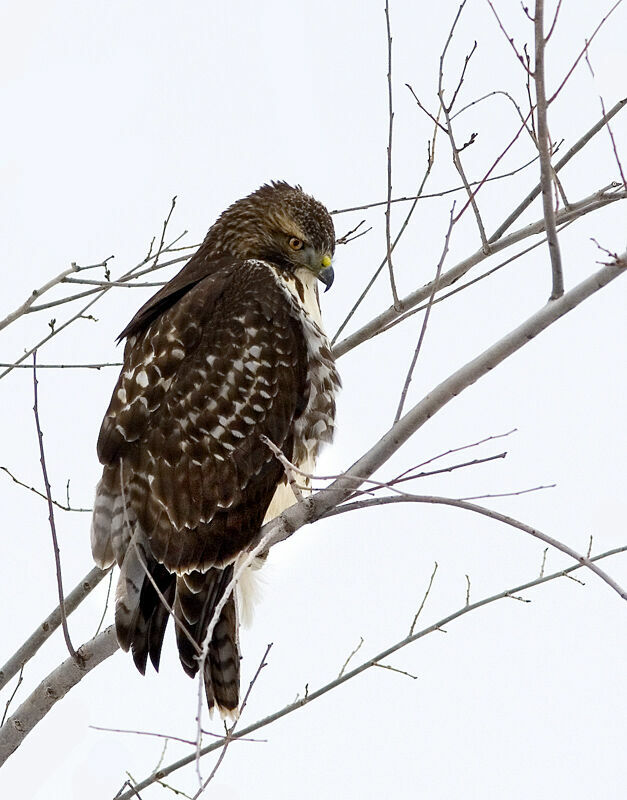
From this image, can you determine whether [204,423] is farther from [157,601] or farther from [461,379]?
[461,379]

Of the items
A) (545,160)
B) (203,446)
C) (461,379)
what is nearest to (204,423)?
(203,446)

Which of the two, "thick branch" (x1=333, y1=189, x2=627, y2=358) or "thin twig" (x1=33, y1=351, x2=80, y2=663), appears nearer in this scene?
"thin twig" (x1=33, y1=351, x2=80, y2=663)

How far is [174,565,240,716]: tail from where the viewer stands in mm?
3791

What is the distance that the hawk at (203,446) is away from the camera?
3844 millimetres

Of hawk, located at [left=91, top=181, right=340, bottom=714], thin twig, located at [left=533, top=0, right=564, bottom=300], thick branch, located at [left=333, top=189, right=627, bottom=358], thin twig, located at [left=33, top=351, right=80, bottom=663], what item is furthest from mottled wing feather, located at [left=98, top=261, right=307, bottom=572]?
thin twig, located at [left=533, top=0, right=564, bottom=300]

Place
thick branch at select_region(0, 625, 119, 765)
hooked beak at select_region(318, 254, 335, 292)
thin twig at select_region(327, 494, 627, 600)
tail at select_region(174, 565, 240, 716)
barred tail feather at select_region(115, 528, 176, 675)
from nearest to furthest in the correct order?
1. thin twig at select_region(327, 494, 627, 600)
2. thick branch at select_region(0, 625, 119, 765)
3. barred tail feather at select_region(115, 528, 176, 675)
4. tail at select_region(174, 565, 240, 716)
5. hooked beak at select_region(318, 254, 335, 292)

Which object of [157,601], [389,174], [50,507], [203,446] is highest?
[389,174]

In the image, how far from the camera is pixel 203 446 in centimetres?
395

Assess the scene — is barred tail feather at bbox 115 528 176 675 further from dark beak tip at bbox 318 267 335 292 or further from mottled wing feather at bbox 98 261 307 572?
dark beak tip at bbox 318 267 335 292

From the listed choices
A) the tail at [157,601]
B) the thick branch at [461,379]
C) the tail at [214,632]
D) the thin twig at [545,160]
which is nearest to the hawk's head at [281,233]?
the tail at [157,601]

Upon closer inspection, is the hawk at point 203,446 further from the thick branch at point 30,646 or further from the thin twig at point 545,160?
the thin twig at point 545,160

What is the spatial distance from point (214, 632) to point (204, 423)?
73cm

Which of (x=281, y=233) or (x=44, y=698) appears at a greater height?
(x=281, y=233)

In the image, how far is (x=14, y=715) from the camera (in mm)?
3561
